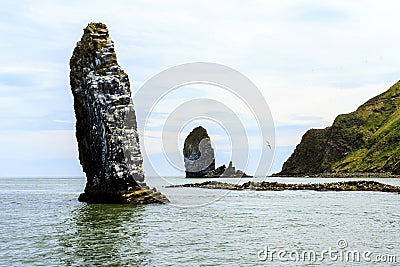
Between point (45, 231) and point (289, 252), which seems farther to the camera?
point (45, 231)

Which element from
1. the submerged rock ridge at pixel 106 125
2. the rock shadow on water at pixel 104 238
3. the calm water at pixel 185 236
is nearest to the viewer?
the rock shadow on water at pixel 104 238

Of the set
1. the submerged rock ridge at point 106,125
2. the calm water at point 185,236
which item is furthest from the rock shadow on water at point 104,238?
the submerged rock ridge at point 106,125

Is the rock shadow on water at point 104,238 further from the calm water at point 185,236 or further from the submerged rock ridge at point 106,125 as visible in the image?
the submerged rock ridge at point 106,125

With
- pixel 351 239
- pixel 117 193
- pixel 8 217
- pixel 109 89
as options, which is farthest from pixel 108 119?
pixel 351 239

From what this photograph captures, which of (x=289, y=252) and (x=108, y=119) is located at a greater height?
(x=108, y=119)

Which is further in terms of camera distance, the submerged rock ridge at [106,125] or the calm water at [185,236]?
the submerged rock ridge at [106,125]

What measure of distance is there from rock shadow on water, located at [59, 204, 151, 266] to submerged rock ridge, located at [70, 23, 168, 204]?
705cm

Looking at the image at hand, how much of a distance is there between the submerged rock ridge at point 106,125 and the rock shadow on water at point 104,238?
7053 mm

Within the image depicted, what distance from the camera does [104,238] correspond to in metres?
33.3

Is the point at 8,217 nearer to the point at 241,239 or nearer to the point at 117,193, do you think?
the point at 117,193

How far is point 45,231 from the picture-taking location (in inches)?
1460

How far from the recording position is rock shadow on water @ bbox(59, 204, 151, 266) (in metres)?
26.3

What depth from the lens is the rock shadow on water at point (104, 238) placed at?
26.3 metres

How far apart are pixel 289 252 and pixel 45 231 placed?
18.3 m
